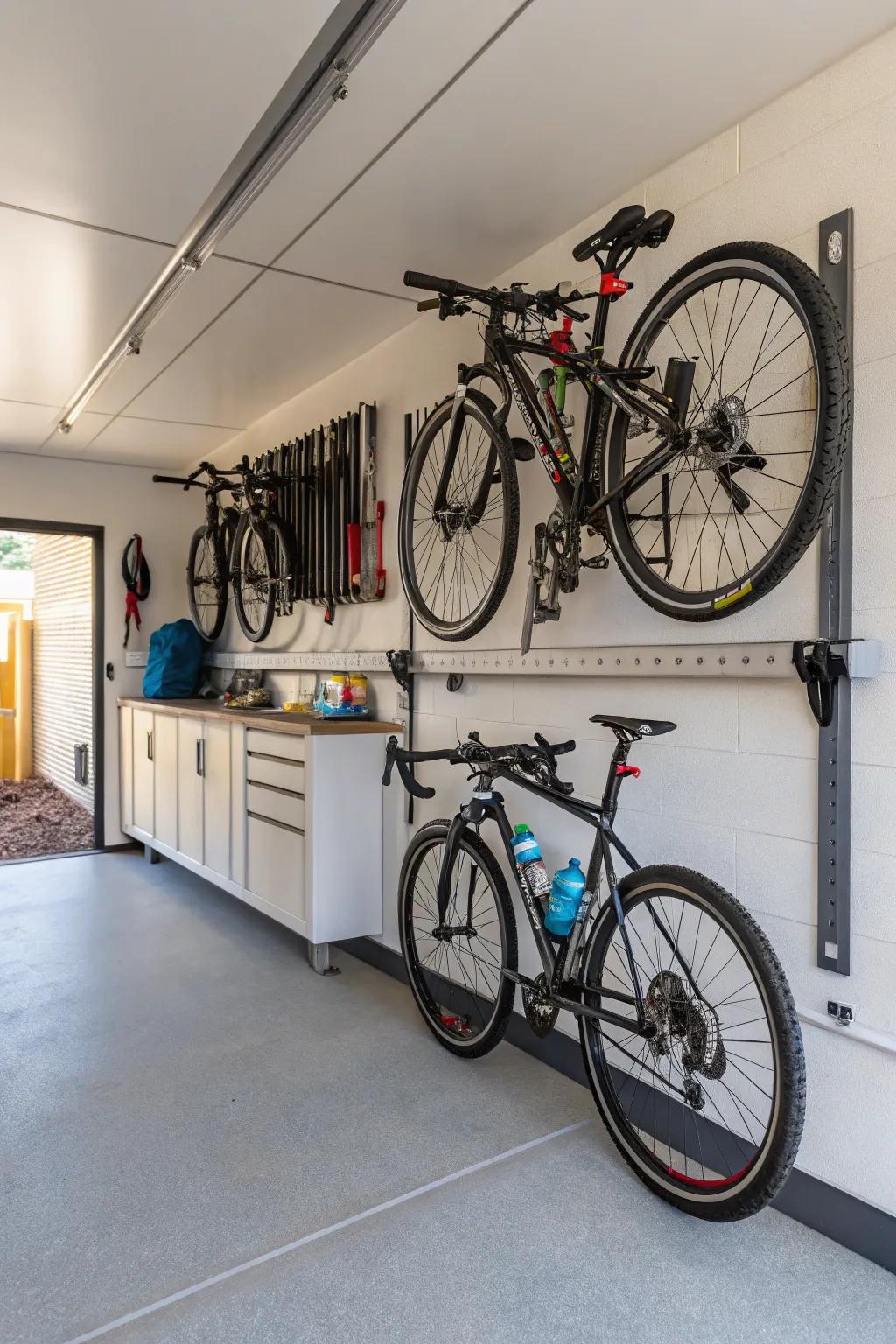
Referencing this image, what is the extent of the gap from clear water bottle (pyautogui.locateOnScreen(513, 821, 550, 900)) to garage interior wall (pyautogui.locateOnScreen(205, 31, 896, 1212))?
0.84 feet

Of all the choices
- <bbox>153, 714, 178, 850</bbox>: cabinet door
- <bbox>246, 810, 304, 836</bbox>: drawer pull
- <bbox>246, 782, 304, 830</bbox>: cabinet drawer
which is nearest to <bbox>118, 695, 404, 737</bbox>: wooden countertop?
<bbox>153, 714, 178, 850</bbox>: cabinet door

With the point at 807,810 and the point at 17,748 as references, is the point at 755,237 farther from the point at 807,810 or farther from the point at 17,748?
the point at 17,748

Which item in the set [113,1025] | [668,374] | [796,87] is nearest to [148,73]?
[668,374]

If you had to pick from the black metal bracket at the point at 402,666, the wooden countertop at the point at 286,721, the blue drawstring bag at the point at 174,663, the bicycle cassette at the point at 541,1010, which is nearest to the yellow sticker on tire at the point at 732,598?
the bicycle cassette at the point at 541,1010

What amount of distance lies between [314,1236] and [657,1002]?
914 mm

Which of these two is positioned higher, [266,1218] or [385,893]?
[385,893]

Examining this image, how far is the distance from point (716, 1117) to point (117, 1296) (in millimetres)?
1396

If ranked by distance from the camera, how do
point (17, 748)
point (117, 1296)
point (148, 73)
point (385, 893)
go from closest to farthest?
point (117, 1296), point (148, 73), point (385, 893), point (17, 748)

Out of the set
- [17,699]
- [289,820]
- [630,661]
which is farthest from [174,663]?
[17,699]

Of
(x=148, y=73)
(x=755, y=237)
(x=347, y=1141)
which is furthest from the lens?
(x=347, y=1141)

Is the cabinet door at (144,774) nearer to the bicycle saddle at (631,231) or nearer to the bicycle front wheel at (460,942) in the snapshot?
the bicycle front wheel at (460,942)

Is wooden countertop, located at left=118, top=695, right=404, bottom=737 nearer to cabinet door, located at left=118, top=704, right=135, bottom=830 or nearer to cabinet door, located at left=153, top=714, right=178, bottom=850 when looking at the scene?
cabinet door, located at left=153, top=714, right=178, bottom=850

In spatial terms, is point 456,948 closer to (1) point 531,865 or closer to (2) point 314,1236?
(1) point 531,865

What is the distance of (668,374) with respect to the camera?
6.45 feet
